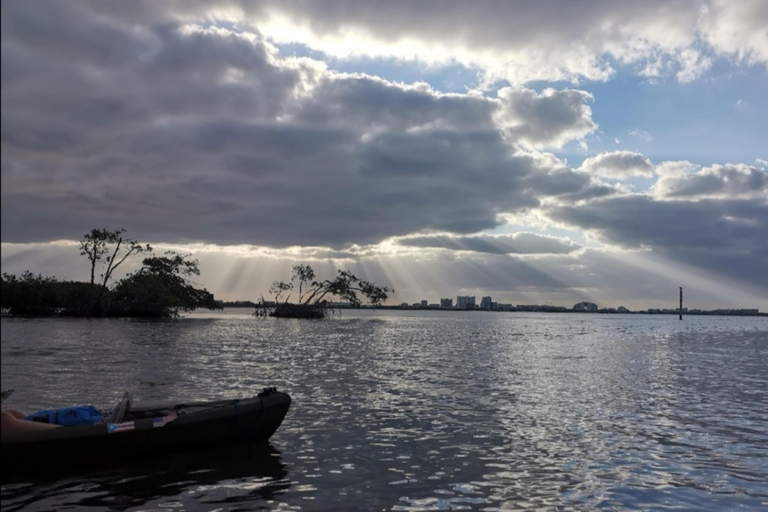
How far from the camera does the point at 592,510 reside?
10031mm

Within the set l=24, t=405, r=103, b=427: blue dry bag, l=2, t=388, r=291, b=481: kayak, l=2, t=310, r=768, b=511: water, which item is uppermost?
l=24, t=405, r=103, b=427: blue dry bag

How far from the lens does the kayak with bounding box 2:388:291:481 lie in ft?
34.5

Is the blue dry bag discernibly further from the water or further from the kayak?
the water

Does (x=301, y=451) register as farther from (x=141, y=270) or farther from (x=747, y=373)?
(x=141, y=270)

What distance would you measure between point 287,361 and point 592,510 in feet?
86.3

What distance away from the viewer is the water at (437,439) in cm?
1055

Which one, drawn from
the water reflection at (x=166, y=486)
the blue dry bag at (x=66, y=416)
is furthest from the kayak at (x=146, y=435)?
the blue dry bag at (x=66, y=416)

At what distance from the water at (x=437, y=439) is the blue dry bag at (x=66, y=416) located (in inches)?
46.1

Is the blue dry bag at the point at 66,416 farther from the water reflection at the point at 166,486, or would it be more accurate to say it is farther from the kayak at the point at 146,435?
the water reflection at the point at 166,486

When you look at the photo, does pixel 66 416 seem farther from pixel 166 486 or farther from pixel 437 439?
pixel 437 439

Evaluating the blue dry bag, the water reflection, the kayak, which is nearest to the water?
the water reflection

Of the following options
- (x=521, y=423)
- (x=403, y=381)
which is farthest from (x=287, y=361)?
(x=521, y=423)

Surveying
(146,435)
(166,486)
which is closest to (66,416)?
(146,435)

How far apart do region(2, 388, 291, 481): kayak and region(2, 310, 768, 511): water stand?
1.10ft
